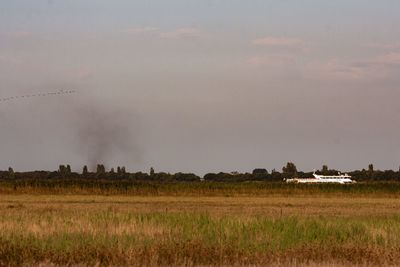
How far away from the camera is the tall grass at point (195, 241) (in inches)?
731

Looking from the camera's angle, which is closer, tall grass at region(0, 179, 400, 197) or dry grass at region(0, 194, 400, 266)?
dry grass at region(0, 194, 400, 266)

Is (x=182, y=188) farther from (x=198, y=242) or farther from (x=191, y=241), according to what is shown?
(x=198, y=242)

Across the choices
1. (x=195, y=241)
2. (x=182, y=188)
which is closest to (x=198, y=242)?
(x=195, y=241)

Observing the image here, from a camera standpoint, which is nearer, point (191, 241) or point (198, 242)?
point (198, 242)

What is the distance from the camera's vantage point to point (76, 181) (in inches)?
2645

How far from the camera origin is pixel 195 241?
20000mm

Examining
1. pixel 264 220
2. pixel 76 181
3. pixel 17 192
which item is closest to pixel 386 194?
pixel 76 181

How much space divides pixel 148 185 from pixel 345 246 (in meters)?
48.6

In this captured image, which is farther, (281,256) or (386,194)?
(386,194)

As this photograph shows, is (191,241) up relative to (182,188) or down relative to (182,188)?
down

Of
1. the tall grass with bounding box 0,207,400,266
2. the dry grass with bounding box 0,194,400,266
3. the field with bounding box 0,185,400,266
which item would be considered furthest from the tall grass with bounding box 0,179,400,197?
the dry grass with bounding box 0,194,400,266

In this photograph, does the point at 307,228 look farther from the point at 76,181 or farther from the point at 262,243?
the point at 76,181

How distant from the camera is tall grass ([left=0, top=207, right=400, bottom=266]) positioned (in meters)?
18.6

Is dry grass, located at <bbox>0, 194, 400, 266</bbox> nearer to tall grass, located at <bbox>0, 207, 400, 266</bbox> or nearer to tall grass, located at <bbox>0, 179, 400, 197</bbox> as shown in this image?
tall grass, located at <bbox>0, 207, 400, 266</bbox>
